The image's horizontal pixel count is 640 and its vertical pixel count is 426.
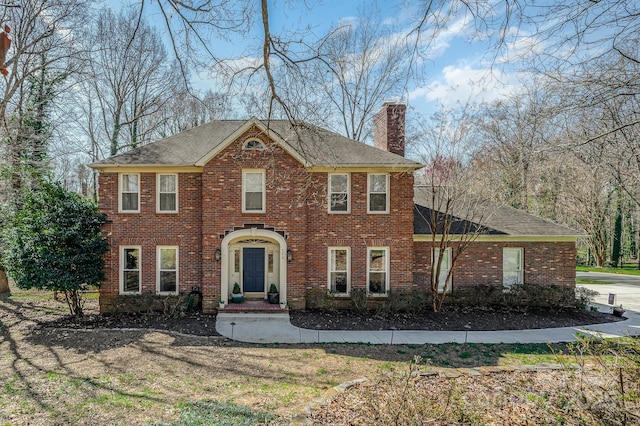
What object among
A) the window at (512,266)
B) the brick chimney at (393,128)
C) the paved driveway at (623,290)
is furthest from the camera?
the paved driveway at (623,290)

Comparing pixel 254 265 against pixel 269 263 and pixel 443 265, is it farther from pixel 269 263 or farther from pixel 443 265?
pixel 443 265

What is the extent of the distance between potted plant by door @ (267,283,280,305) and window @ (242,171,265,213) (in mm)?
2899

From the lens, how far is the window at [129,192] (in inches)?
498

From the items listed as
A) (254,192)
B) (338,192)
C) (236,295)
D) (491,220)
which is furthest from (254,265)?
(491,220)

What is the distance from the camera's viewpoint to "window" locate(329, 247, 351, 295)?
13.0m

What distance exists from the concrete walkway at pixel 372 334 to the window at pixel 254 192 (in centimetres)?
375

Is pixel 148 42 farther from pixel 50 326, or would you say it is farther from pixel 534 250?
pixel 534 250

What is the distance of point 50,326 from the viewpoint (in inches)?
422

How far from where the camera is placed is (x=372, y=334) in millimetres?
10273

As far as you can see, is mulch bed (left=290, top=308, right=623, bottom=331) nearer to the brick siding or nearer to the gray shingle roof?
the brick siding

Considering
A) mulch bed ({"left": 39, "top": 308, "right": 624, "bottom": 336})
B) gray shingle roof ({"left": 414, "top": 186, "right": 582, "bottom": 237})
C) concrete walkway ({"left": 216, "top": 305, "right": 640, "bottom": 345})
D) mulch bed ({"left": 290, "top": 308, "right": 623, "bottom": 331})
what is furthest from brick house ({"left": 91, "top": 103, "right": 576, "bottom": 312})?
concrete walkway ({"left": 216, "top": 305, "right": 640, "bottom": 345})

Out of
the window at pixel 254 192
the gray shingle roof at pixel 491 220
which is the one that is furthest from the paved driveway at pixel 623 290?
the window at pixel 254 192

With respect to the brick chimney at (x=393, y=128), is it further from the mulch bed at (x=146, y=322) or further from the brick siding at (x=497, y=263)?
the mulch bed at (x=146, y=322)

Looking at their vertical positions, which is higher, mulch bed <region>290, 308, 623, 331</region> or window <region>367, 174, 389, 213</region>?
window <region>367, 174, 389, 213</region>
